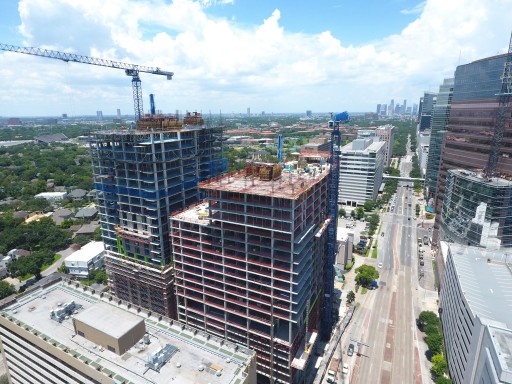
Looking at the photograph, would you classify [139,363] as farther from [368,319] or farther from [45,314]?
[368,319]

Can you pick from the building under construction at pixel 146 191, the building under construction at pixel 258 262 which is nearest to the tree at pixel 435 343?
the building under construction at pixel 258 262

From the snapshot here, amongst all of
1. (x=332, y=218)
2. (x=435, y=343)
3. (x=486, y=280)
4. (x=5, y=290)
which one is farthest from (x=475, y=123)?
(x=5, y=290)

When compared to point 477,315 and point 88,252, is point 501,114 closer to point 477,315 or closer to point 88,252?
point 477,315

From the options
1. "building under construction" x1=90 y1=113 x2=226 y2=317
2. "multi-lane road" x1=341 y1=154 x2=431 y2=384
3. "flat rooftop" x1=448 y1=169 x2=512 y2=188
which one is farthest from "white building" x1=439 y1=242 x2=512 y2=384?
"building under construction" x1=90 y1=113 x2=226 y2=317

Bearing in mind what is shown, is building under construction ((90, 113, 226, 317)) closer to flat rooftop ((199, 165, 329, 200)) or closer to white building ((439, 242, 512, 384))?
flat rooftop ((199, 165, 329, 200))

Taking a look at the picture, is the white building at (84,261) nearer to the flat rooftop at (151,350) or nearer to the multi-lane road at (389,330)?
the flat rooftop at (151,350)
